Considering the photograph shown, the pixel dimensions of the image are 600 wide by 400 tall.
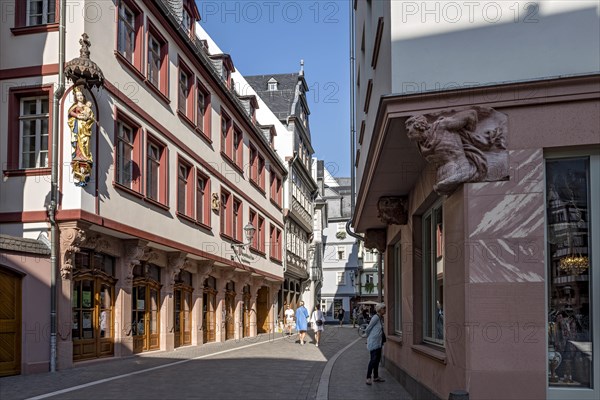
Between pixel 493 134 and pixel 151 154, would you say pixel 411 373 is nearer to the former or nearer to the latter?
pixel 493 134

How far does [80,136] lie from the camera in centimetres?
1588

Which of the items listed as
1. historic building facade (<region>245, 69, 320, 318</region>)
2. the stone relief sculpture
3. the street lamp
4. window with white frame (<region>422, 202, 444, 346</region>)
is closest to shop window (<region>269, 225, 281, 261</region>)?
historic building facade (<region>245, 69, 320, 318</region>)

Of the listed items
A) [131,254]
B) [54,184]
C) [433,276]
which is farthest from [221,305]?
[433,276]

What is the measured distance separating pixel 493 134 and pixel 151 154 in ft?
49.9

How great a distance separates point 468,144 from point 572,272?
168 cm

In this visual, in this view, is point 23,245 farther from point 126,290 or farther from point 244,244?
point 244,244

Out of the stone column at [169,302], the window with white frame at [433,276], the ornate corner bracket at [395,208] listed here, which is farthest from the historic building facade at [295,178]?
the window with white frame at [433,276]

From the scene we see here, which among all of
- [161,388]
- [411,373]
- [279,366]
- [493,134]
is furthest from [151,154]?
[493,134]

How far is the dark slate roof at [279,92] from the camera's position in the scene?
50125mm

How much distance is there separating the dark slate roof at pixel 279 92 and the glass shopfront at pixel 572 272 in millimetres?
41005

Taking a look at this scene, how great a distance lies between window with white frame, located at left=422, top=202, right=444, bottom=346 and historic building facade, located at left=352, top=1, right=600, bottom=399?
206cm

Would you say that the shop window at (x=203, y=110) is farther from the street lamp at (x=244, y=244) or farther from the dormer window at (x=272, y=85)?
the dormer window at (x=272, y=85)

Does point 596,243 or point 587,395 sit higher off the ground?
point 596,243

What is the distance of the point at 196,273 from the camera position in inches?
1025
